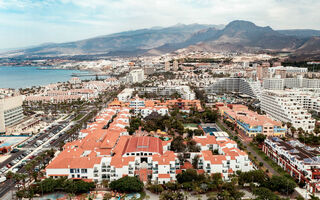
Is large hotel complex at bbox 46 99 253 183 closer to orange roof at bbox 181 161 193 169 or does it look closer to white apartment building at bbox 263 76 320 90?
orange roof at bbox 181 161 193 169

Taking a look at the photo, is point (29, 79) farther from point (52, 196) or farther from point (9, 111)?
point (52, 196)

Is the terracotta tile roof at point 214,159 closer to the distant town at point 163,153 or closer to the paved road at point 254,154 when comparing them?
the distant town at point 163,153

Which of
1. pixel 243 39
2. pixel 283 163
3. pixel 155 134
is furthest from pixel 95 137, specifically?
pixel 243 39

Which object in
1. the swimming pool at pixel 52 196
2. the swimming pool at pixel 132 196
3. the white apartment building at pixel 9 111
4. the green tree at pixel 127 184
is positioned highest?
the white apartment building at pixel 9 111

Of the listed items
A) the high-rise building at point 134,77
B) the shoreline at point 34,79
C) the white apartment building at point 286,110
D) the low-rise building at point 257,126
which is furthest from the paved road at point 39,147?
the shoreline at point 34,79

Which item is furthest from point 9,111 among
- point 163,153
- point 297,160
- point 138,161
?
point 297,160

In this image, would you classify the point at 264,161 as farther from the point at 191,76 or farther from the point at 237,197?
the point at 191,76

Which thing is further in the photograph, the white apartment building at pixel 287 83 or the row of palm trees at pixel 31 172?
the white apartment building at pixel 287 83
